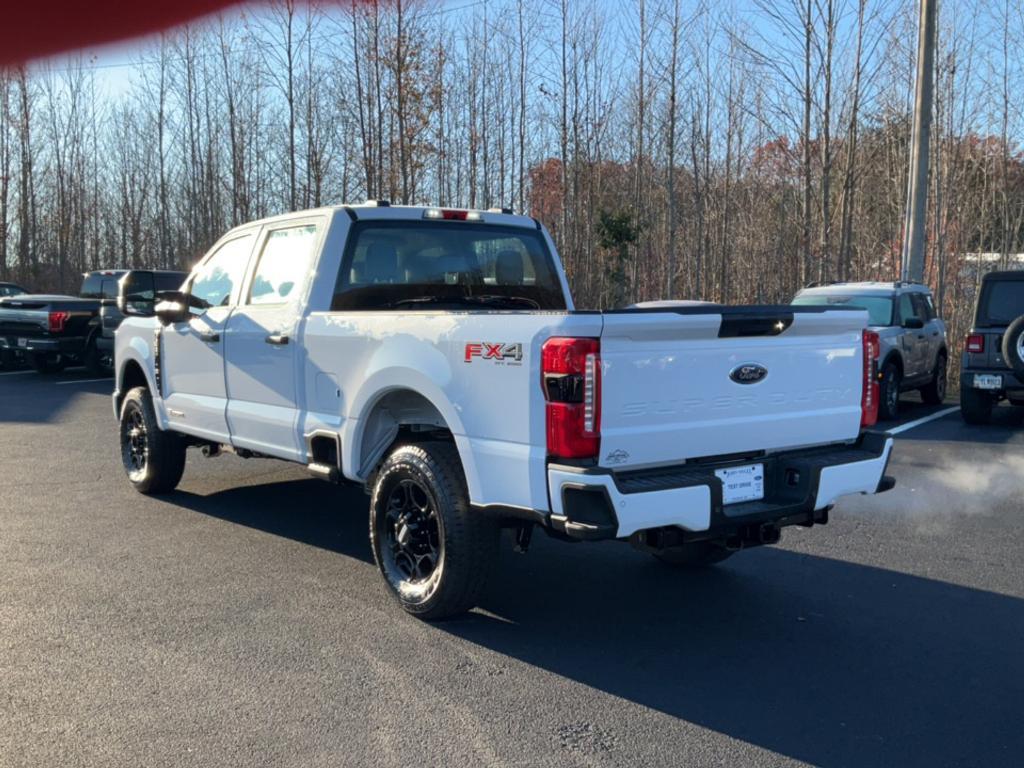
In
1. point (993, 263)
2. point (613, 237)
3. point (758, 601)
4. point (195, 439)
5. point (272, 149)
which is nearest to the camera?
point (758, 601)

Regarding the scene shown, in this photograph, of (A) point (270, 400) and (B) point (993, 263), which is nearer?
(A) point (270, 400)

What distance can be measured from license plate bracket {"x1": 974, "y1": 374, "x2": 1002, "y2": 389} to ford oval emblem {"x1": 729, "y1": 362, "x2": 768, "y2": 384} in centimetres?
829

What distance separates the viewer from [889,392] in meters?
12.9

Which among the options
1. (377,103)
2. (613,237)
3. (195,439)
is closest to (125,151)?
(377,103)

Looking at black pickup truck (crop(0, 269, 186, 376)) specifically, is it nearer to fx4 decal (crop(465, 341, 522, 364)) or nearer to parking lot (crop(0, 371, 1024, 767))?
parking lot (crop(0, 371, 1024, 767))

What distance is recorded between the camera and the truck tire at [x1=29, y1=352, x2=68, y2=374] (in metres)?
18.2

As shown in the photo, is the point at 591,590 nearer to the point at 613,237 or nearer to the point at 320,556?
the point at 320,556

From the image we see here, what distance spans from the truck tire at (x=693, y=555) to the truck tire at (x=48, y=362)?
14.7m

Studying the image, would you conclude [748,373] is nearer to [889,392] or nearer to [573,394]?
[573,394]

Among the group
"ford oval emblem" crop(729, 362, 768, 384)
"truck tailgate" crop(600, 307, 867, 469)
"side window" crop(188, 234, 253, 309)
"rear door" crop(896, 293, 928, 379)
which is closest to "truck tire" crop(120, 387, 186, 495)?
"side window" crop(188, 234, 253, 309)

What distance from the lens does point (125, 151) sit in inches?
1321

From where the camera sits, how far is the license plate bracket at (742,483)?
15.1ft

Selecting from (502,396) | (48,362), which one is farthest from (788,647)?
(48,362)

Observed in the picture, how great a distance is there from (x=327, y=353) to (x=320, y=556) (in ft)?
4.52
